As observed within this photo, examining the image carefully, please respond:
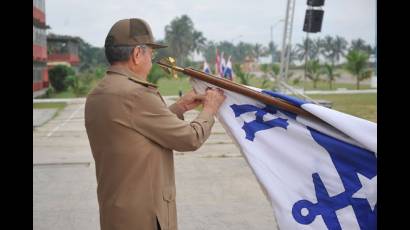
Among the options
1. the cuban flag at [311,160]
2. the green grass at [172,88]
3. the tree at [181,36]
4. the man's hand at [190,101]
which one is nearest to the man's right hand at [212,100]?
the man's hand at [190,101]

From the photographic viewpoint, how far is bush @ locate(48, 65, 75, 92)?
129ft

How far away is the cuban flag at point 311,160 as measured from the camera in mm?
2729

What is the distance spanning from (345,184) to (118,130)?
1.16 metres

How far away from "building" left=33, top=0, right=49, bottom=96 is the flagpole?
34.4m

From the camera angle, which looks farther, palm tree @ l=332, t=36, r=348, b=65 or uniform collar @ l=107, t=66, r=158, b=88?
palm tree @ l=332, t=36, r=348, b=65

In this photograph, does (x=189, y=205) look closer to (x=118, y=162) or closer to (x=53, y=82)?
(x=118, y=162)

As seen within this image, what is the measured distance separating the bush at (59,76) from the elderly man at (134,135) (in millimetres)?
37891

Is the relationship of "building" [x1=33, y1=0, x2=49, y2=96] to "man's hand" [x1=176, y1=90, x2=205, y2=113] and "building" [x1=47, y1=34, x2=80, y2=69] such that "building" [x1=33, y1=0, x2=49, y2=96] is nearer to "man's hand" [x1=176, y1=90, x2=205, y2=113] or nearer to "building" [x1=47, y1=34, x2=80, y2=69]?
"building" [x1=47, y1=34, x2=80, y2=69]

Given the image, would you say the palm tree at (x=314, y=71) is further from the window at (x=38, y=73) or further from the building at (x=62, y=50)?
the window at (x=38, y=73)

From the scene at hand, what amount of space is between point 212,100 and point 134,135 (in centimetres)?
56

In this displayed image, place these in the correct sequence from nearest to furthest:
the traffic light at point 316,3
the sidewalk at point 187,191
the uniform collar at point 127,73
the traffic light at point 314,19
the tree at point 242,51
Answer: the uniform collar at point 127,73 < the sidewalk at point 187,191 < the traffic light at point 316,3 < the traffic light at point 314,19 < the tree at point 242,51

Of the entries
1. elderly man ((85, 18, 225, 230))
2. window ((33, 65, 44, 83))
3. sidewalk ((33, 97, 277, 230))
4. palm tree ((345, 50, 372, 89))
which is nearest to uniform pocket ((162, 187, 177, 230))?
elderly man ((85, 18, 225, 230))
